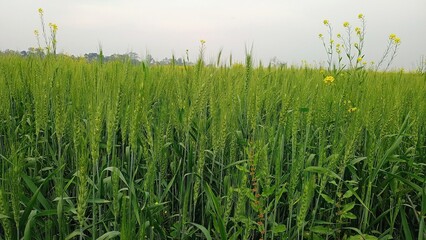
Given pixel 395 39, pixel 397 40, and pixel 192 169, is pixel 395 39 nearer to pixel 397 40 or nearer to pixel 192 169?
pixel 397 40

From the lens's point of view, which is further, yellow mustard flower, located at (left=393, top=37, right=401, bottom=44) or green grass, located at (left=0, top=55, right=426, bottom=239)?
yellow mustard flower, located at (left=393, top=37, right=401, bottom=44)

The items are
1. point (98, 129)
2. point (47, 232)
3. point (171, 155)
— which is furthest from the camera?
point (171, 155)

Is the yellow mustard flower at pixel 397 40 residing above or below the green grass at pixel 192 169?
above

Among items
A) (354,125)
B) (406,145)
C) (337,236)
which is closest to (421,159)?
(406,145)

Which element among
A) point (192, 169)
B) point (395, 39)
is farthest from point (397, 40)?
point (192, 169)

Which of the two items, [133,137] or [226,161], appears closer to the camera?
[133,137]

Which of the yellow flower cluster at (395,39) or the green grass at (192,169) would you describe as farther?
the yellow flower cluster at (395,39)

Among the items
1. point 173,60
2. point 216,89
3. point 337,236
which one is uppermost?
point 173,60

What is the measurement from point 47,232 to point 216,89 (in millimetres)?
957

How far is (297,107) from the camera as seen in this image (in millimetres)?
1181

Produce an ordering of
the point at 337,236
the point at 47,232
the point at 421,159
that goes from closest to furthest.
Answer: the point at 47,232 → the point at 337,236 → the point at 421,159

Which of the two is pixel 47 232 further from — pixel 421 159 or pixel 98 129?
pixel 421 159

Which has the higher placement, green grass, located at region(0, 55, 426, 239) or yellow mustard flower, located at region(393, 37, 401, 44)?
yellow mustard flower, located at region(393, 37, 401, 44)

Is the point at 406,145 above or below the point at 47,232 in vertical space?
above
